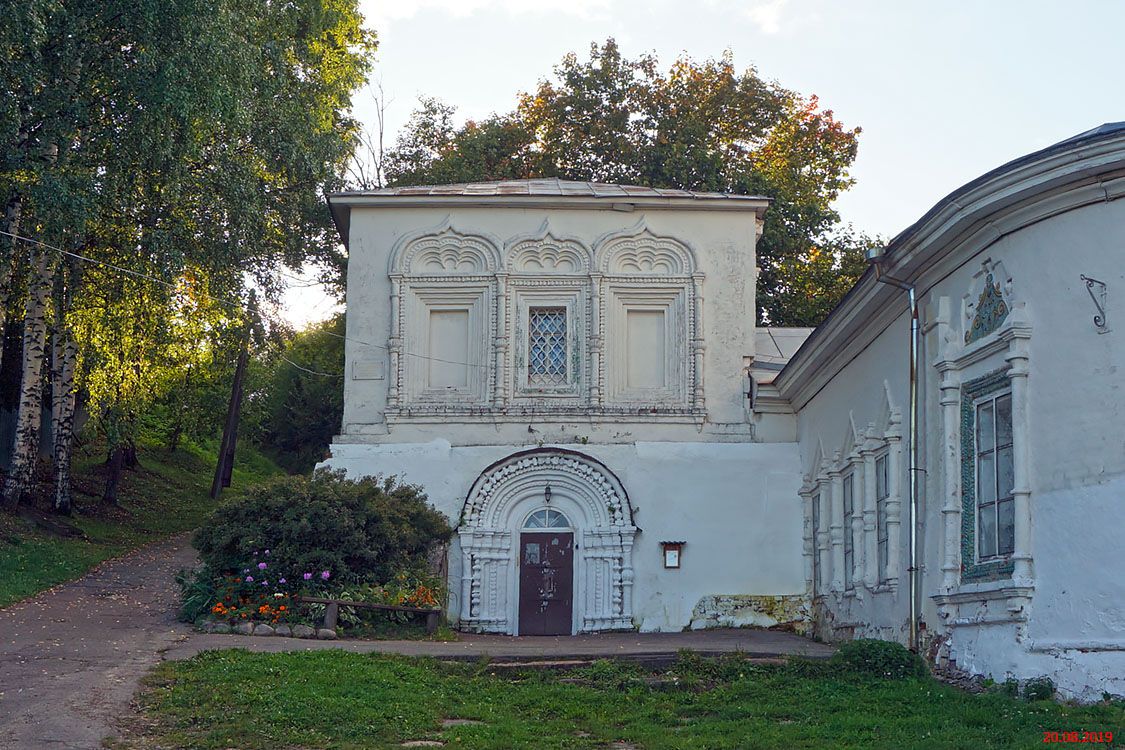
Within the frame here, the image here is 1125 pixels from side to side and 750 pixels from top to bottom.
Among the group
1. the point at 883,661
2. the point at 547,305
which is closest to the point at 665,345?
the point at 547,305

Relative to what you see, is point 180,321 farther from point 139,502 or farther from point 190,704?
point 190,704

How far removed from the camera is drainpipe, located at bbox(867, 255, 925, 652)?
12648mm

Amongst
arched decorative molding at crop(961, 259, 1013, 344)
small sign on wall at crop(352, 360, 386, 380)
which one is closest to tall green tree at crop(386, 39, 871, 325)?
small sign on wall at crop(352, 360, 386, 380)

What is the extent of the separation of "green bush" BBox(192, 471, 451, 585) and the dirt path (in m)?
1.22

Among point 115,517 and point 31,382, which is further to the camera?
point 115,517

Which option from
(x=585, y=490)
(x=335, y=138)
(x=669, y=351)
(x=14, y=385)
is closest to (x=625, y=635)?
(x=585, y=490)

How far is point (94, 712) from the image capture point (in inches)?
388

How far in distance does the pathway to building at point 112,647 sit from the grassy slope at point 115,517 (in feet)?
1.51

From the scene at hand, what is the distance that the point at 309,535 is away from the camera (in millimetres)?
16484

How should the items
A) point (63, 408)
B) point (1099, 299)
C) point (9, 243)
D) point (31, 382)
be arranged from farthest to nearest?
1. point (63, 408)
2. point (31, 382)
3. point (9, 243)
4. point (1099, 299)

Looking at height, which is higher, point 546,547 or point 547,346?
point 547,346

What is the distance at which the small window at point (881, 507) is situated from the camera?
47.4ft

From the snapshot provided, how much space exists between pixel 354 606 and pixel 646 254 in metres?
7.90

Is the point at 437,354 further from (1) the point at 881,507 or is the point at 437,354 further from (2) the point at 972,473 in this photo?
(2) the point at 972,473
